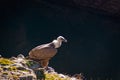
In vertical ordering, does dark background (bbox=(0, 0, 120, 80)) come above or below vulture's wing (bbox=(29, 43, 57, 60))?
above

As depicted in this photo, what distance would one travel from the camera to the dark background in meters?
13.9

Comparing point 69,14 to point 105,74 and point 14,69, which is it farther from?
point 14,69

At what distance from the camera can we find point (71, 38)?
48.3 feet

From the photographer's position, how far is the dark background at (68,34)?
13.9 metres

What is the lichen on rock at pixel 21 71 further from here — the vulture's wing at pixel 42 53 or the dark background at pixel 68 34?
the dark background at pixel 68 34

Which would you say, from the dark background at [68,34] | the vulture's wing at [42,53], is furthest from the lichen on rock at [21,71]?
the dark background at [68,34]

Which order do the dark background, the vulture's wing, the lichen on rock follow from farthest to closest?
the dark background, the vulture's wing, the lichen on rock

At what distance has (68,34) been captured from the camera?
48.2 feet

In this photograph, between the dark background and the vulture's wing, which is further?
the dark background

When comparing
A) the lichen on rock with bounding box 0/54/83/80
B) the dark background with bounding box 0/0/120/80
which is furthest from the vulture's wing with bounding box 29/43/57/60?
the dark background with bounding box 0/0/120/80

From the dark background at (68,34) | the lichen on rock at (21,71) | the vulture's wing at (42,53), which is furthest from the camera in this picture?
the dark background at (68,34)

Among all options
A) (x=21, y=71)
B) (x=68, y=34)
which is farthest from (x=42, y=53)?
(x=68, y=34)

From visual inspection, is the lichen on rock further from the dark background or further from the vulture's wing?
the dark background

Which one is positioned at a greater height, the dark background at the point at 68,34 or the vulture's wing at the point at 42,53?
the dark background at the point at 68,34
